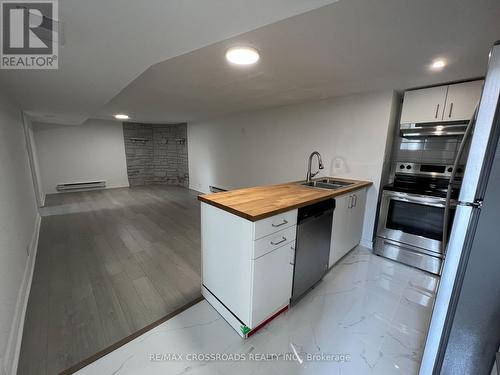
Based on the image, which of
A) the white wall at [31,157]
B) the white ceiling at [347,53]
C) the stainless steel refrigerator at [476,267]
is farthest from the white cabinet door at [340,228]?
the white wall at [31,157]

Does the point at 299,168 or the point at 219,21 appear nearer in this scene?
the point at 219,21

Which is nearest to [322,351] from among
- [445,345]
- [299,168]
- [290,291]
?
[290,291]

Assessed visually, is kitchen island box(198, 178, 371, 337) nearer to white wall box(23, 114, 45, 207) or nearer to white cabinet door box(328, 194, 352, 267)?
white cabinet door box(328, 194, 352, 267)

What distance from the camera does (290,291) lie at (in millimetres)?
1643

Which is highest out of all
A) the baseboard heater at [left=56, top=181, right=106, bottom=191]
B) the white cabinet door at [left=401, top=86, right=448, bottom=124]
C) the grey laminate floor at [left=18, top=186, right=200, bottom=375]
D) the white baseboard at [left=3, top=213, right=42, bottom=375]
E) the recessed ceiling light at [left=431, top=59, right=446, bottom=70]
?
the recessed ceiling light at [left=431, top=59, right=446, bottom=70]

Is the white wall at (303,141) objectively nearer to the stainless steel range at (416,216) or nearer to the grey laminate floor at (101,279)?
the stainless steel range at (416,216)

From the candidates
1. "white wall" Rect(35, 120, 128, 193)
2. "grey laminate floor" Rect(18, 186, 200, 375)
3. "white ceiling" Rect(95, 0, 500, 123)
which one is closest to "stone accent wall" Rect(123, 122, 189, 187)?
"white wall" Rect(35, 120, 128, 193)

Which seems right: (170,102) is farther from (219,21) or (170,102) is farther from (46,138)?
(46,138)

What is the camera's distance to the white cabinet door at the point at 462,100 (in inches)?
78.9

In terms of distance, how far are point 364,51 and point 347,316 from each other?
207 centimetres

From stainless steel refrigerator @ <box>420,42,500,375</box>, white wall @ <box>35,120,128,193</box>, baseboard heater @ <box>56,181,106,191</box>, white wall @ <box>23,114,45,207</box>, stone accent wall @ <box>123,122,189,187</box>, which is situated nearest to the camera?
stainless steel refrigerator @ <box>420,42,500,375</box>

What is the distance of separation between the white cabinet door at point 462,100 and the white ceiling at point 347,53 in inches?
4.4

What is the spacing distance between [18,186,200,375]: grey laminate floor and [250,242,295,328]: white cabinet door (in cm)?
73

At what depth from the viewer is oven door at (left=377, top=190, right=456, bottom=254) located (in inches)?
84.6
